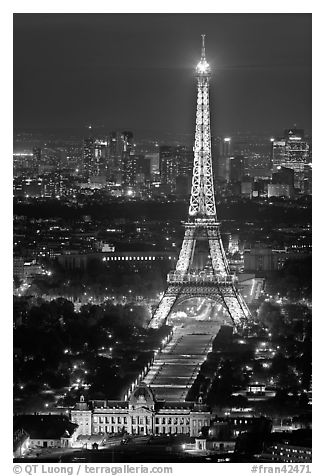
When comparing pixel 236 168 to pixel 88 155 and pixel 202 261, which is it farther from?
pixel 88 155

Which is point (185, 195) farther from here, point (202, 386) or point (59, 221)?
point (202, 386)

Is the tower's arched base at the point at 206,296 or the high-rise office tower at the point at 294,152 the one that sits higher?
the high-rise office tower at the point at 294,152

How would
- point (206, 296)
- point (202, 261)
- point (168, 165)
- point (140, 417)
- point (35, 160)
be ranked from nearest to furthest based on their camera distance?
point (140, 417) < point (35, 160) < point (206, 296) < point (202, 261) < point (168, 165)

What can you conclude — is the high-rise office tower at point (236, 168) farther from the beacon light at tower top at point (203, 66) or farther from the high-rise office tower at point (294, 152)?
the beacon light at tower top at point (203, 66)

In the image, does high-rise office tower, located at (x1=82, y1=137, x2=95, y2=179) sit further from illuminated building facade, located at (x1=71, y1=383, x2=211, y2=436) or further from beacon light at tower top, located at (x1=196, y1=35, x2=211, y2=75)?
illuminated building facade, located at (x1=71, y1=383, x2=211, y2=436)

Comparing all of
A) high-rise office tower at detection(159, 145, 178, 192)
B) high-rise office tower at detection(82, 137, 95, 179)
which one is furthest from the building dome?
high-rise office tower at detection(159, 145, 178, 192)

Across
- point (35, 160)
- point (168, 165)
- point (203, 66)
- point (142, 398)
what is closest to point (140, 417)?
point (142, 398)

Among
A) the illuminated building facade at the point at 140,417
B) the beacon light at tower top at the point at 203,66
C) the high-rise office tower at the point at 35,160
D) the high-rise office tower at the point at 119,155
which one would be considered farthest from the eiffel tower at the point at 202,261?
the illuminated building facade at the point at 140,417
